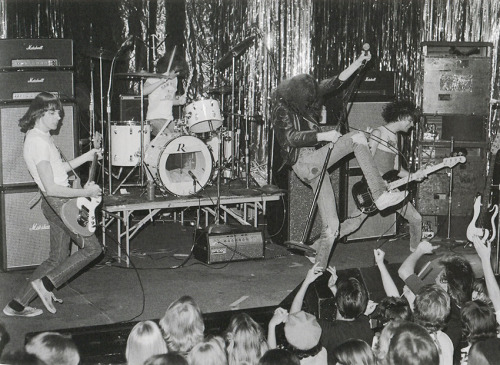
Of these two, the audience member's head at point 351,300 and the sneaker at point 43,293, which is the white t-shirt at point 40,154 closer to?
the sneaker at point 43,293

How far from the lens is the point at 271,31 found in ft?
33.6

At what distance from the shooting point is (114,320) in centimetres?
609

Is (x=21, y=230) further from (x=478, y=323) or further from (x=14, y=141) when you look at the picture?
(x=478, y=323)

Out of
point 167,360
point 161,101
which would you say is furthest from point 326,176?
point 167,360

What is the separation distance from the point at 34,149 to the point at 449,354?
366 centimetres

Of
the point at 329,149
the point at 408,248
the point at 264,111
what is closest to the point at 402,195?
the point at 329,149

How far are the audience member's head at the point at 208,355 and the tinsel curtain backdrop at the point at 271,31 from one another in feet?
20.9

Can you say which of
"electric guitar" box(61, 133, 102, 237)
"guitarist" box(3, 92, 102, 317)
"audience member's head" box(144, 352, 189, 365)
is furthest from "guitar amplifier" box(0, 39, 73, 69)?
"audience member's head" box(144, 352, 189, 365)

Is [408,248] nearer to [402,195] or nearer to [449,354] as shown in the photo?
[402,195]

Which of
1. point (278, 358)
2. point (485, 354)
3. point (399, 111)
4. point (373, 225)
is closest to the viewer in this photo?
point (278, 358)

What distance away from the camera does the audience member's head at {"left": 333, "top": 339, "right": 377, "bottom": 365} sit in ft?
11.7

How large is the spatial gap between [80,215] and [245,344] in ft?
8.88

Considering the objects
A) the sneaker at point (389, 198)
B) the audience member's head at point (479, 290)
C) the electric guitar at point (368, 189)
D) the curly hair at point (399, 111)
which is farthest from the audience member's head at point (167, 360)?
the curly hair at point (399, 111)

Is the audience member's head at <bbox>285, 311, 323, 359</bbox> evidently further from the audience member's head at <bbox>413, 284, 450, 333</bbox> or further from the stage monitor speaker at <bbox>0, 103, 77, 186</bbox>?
the stage monitor speaker at <bbox>0, 103, 77, 186</bbox>
